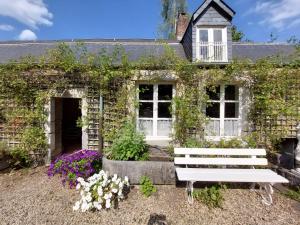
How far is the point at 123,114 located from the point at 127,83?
1.07 meters

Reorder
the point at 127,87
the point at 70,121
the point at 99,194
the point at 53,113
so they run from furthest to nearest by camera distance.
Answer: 1. the point at 70,121
2. the point at 53,113
3. the point at 127,87
4. the point at 99,194

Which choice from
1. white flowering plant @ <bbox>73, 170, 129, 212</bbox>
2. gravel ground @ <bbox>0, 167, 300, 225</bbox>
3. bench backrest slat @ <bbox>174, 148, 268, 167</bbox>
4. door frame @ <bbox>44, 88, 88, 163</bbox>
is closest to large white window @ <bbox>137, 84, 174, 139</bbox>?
door frame @ <bbox>44, 88, 88, 163</bbox>

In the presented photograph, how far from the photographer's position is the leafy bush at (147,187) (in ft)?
15.8

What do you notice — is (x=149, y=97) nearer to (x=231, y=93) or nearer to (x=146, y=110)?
(x=146, y=110)

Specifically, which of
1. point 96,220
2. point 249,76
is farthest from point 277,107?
point 96,220

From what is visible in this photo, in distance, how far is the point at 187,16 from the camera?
12289 millimetres

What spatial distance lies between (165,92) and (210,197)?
14.4ft

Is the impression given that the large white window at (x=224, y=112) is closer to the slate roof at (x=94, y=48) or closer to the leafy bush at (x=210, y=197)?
the slate roof at (x=94, y=48)

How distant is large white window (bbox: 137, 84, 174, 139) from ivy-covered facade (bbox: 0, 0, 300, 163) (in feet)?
0.12

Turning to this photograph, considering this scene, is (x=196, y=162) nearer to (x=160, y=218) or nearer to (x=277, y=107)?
(x=160, y=218)

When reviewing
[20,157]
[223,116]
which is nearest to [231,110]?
[223,116]

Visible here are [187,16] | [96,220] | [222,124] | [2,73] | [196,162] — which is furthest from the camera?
[187,16]

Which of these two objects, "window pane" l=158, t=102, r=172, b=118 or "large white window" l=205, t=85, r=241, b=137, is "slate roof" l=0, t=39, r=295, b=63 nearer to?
"large white window" l=205, t=85, r=241, b=137

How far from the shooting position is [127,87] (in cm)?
745
